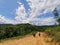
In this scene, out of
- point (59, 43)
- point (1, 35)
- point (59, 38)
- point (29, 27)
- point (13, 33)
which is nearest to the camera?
point (59, 43)

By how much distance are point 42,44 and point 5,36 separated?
14772mm

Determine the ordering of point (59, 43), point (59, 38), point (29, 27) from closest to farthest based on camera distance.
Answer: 1. point (59, 43)
2. point (59, 38)
3. point (29, 27)

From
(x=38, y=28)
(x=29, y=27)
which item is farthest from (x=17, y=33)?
(x=38, y=28)

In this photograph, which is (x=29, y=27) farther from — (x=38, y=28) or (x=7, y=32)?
(x=7, y=32)

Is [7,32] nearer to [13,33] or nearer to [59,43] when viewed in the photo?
[13,33]

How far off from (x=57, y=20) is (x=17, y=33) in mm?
11134

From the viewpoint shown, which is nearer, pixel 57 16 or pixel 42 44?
pixel 42 44

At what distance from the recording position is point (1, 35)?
26.8m

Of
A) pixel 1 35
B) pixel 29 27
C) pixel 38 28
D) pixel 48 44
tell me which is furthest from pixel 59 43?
pixel 38 28

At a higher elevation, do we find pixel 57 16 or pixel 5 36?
pixel 57 16

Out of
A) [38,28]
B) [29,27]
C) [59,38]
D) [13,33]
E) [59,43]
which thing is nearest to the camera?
[59,43]

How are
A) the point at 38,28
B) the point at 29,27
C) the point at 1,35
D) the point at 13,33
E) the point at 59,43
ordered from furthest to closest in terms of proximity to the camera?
the point at 38,28
the point at 29,27
the point at 13,33
the point at 1,35
the point at 59,43

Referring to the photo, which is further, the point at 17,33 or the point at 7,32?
the point at 17,33

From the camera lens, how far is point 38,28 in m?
38.6
